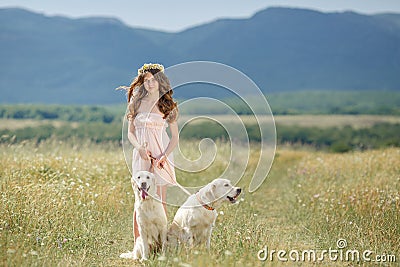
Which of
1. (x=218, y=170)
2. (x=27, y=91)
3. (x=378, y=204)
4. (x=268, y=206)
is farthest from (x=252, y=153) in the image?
(x=27, y=91)

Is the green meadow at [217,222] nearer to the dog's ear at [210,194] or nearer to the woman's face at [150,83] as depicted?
the dog's ear at [210,194]

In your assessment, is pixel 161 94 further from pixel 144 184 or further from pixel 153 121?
pixel 144 184

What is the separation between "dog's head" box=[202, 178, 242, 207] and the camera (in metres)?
6.20

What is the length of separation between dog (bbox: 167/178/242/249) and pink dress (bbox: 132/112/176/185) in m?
0.68

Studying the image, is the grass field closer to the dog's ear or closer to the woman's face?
the dog's ear

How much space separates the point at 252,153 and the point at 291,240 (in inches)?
520

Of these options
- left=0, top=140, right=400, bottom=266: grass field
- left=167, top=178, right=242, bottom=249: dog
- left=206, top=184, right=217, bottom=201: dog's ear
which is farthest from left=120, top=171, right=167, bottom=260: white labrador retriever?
left=206, top=184, right=217, bottom=201: dog's ear

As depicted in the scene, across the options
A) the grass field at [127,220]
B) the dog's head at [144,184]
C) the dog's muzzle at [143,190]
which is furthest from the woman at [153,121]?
the grass field at [127,220]

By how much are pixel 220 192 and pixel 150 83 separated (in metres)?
1.67

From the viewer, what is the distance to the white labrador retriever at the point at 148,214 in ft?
19.9

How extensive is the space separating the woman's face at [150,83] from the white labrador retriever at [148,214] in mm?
1220

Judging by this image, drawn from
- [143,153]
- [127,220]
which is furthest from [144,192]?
[127,220]

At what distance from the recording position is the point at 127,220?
884 cm

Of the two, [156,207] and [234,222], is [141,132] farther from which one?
[234,222]
